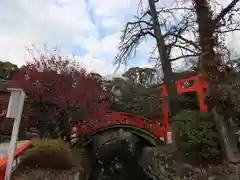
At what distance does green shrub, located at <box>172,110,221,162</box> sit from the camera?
6.19m

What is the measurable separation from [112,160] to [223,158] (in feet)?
29.2

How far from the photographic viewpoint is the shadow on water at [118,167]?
1077 cm

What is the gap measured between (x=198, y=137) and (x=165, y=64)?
737 cm

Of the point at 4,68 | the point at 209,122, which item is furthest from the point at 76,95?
the point at 4,68

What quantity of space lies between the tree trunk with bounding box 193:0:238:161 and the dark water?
215 inches

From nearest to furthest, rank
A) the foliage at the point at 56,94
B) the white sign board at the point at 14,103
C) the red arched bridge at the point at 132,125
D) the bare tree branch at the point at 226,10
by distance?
the white sign board at the point at 14,103, the bare tree branch at the point at 226,10, the foliage at the point at 56,94, the red arched bridge at the point at 132,125

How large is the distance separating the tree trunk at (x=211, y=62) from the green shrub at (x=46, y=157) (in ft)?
16.3

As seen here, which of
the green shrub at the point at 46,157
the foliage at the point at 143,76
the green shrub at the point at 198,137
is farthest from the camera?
the foliage at the point at 143,76

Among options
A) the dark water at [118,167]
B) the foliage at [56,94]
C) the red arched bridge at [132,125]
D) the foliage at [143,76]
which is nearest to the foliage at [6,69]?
the foliage at [56,94]

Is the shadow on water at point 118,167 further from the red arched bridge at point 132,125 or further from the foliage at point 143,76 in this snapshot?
the foliage at point 143,76

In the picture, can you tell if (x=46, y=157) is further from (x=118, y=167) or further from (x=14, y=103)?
(x=118, y=167)

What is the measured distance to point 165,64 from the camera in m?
12.9

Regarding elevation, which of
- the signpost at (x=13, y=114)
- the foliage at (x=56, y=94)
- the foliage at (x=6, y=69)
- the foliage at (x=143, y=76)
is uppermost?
the foliage at (x=143, y=76)

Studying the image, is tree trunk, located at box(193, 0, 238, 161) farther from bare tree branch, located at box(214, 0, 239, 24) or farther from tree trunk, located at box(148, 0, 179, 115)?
tree trunk, located at box(148, 0, 179, 115)
